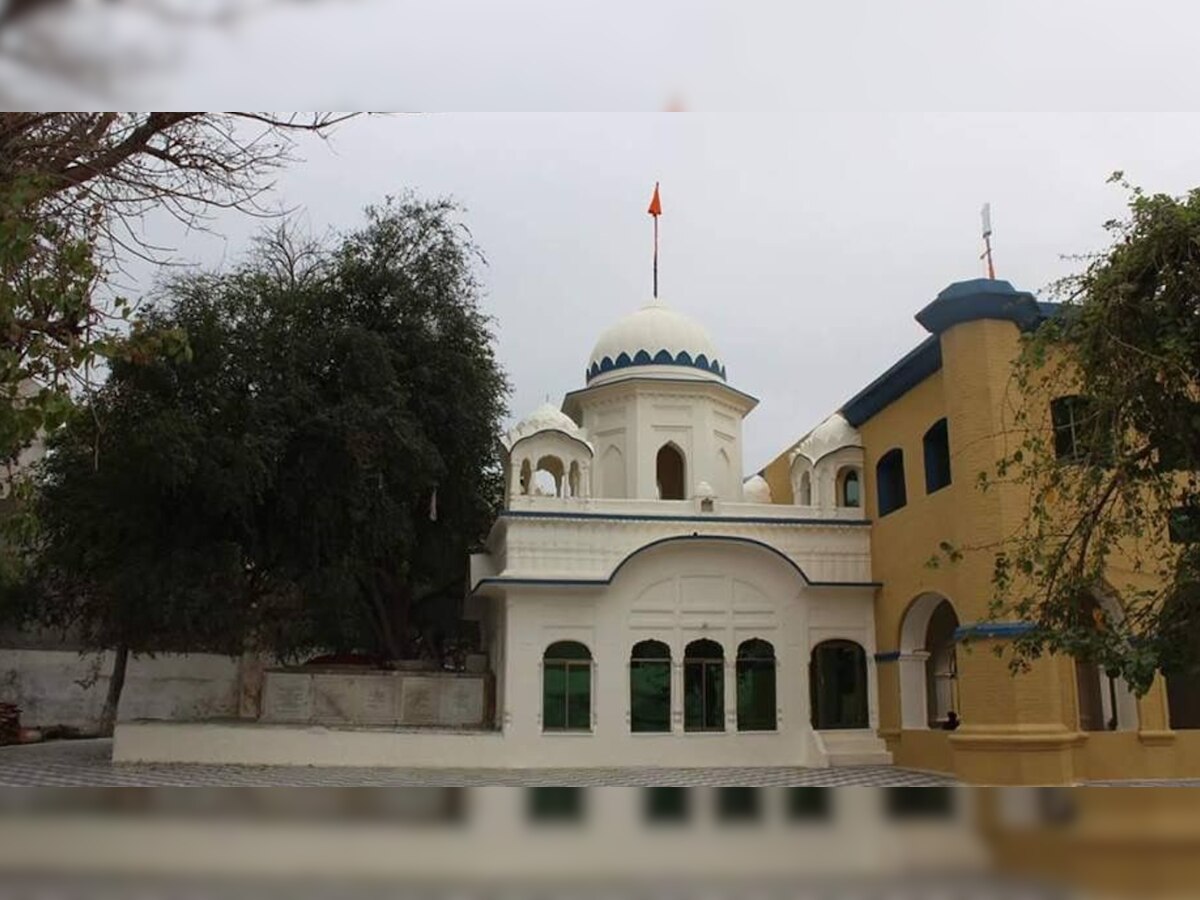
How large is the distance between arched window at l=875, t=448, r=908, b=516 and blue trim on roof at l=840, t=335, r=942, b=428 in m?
0.78

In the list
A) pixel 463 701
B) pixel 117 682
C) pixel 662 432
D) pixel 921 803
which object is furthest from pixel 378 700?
pixel 921 803

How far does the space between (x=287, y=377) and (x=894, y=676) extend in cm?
936

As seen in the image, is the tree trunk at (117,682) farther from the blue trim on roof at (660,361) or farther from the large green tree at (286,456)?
the blue trim on roof at (660,361)

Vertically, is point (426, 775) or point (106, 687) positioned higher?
point (106, 687)

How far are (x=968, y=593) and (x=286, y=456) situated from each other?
9.23 m

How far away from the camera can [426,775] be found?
1380 centimetres

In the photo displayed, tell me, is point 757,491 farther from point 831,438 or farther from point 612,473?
A: point 831,438

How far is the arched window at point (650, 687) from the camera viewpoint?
51.0 feet

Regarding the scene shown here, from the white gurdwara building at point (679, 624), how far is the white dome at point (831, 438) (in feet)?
0.15

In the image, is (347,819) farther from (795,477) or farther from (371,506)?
(795,477)

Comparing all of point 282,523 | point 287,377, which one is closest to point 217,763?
point 282,523

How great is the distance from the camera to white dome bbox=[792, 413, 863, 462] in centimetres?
1725

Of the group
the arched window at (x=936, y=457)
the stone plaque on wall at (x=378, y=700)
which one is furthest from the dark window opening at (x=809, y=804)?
the stone plaque on wall at (x=378, y=700)

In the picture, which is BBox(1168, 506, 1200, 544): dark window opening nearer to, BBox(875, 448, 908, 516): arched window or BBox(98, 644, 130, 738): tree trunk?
BBox(875, 448, 908, 516): arched window
